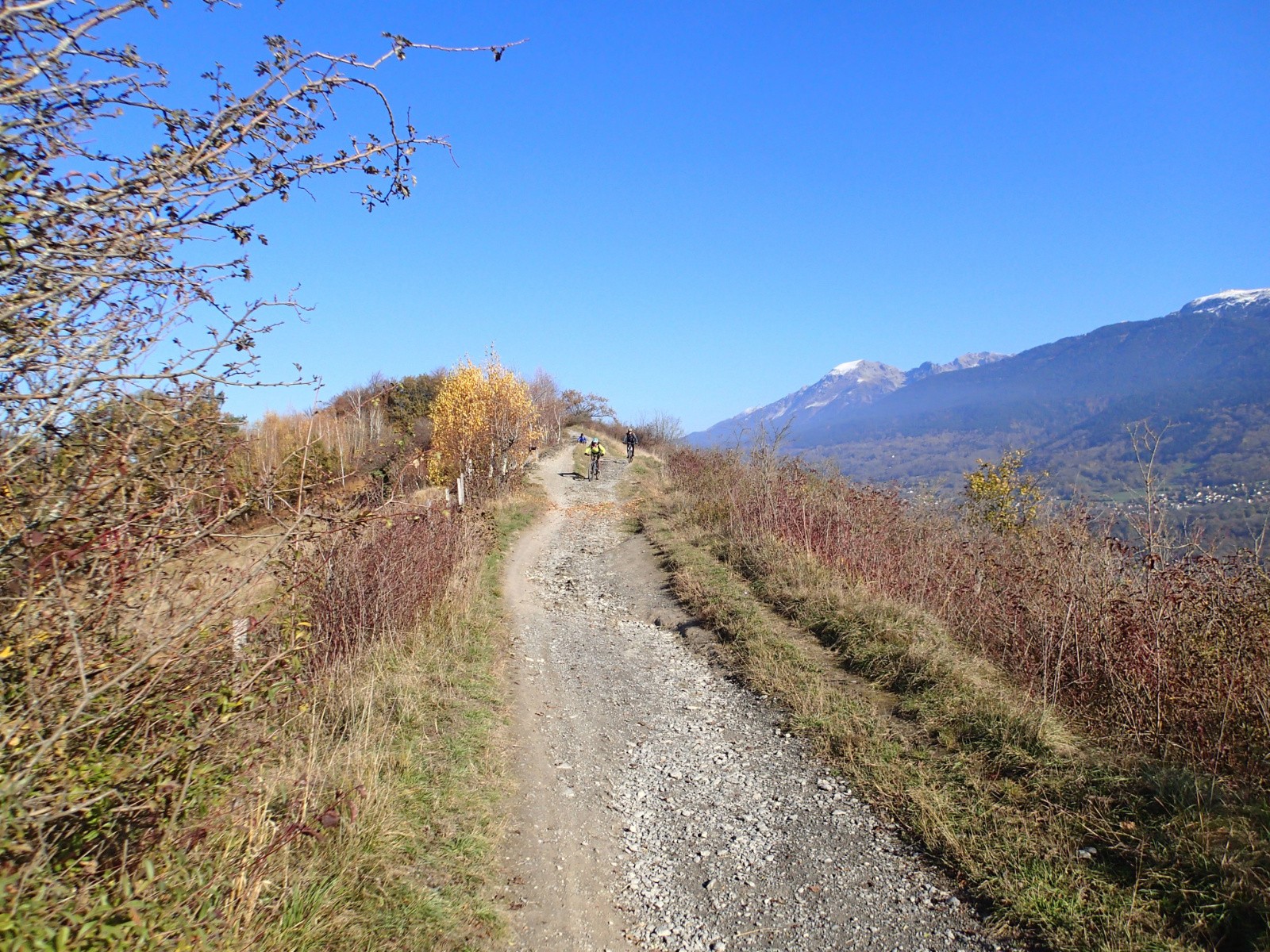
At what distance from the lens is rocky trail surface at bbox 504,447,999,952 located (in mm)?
3951

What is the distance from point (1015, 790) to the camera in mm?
4801

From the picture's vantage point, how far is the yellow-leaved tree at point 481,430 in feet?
81.2

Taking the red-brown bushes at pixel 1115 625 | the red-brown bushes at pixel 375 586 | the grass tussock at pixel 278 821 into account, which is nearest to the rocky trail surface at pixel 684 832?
the grass tussock at pixel 278 821

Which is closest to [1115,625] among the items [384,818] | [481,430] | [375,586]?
[384,818]

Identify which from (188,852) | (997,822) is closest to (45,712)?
(188,852)

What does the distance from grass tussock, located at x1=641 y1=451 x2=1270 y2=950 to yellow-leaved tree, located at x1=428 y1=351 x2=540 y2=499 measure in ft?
56.5

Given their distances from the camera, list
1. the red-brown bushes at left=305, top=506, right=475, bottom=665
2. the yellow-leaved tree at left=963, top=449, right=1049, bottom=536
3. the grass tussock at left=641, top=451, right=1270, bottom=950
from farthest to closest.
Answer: the yellow-leaved tree at left=963, top=449, right=1049, bottom=536, the red-brown bushes at left=305, top=506, right=475, bottom=665, the grass tussock at left=641, top=451, right=1270, bottom=950

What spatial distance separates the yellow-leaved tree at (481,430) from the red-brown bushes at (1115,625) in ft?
55.4

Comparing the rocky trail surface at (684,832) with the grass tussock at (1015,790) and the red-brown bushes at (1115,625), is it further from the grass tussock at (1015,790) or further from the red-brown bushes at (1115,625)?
the red-brown bushes at (1115,625)

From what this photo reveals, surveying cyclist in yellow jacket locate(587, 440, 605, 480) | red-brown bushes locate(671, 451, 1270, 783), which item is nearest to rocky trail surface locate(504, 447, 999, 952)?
red-brown bushes locate(671, 451, 1270, 783)

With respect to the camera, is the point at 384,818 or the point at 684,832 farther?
the point at 684,832

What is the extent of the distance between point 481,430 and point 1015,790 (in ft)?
72.4

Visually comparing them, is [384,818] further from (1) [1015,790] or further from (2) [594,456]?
(2) [594,456]

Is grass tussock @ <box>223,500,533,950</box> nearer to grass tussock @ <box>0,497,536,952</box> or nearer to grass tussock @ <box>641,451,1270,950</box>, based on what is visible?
grass tussock @ <box>0,497,536,952</box>
